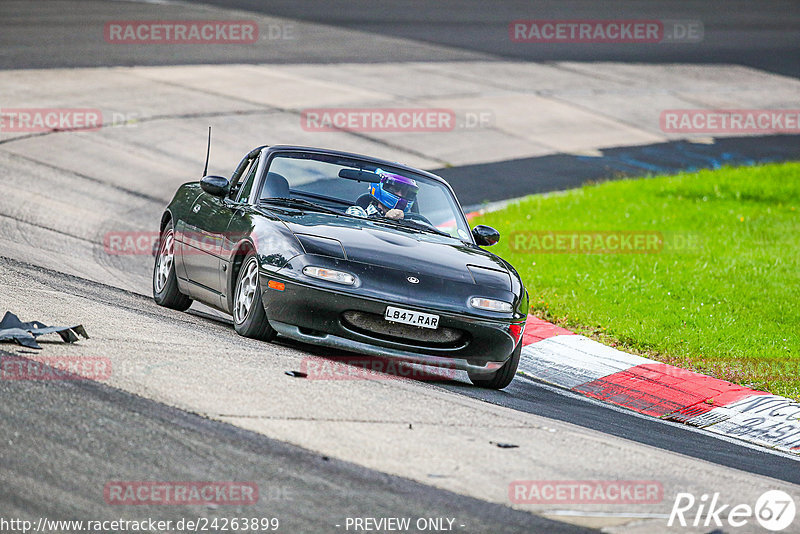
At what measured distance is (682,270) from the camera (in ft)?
41.7

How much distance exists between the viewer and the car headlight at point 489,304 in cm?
751

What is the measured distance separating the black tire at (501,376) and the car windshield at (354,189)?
4.07 feet

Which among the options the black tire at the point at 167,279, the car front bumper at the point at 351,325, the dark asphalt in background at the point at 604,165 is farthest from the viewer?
the dark asphalt in background at the point at 604,165

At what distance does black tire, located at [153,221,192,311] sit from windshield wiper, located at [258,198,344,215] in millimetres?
1333

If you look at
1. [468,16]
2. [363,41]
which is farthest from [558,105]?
[468,16]
